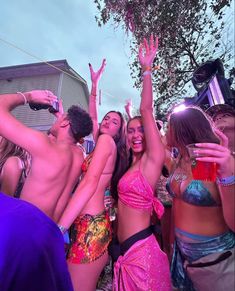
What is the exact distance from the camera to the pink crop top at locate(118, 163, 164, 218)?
6.73 feet

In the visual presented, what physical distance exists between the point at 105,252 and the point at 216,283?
1.00 metres

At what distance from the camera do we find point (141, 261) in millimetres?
1876

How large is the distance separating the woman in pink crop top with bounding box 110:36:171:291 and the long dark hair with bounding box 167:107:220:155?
154mm

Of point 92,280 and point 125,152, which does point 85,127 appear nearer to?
point 125,152

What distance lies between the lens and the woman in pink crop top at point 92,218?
1.97m

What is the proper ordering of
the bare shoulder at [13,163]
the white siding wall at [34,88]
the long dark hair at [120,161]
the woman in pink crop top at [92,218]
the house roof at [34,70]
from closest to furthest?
the woman in pink crop top at [92,218]
the long dark hair at [120,161]
the bare shoulder at [13,163]
the house roof at [34,70]
the white siding wall at [34,88]

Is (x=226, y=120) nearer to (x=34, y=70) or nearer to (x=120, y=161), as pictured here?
(x=120, y=161)

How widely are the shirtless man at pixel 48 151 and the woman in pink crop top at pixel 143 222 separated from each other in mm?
558

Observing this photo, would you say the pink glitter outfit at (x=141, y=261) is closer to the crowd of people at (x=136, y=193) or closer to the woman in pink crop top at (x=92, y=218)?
the crowd of people at (x=136, y=193)

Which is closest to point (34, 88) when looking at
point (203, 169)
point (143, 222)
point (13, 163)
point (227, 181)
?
point (13, 163)

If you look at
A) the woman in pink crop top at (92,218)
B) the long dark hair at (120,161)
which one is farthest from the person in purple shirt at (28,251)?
the long dark hair at (120,161)

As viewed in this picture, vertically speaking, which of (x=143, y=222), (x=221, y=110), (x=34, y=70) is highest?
(x=34, y=70)

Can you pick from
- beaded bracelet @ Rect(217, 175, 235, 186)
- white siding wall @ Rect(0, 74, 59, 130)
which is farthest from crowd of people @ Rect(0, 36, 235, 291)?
white siding wall @ Rect(0, 74, 59, 130)

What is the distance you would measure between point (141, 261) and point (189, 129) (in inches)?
44.0
